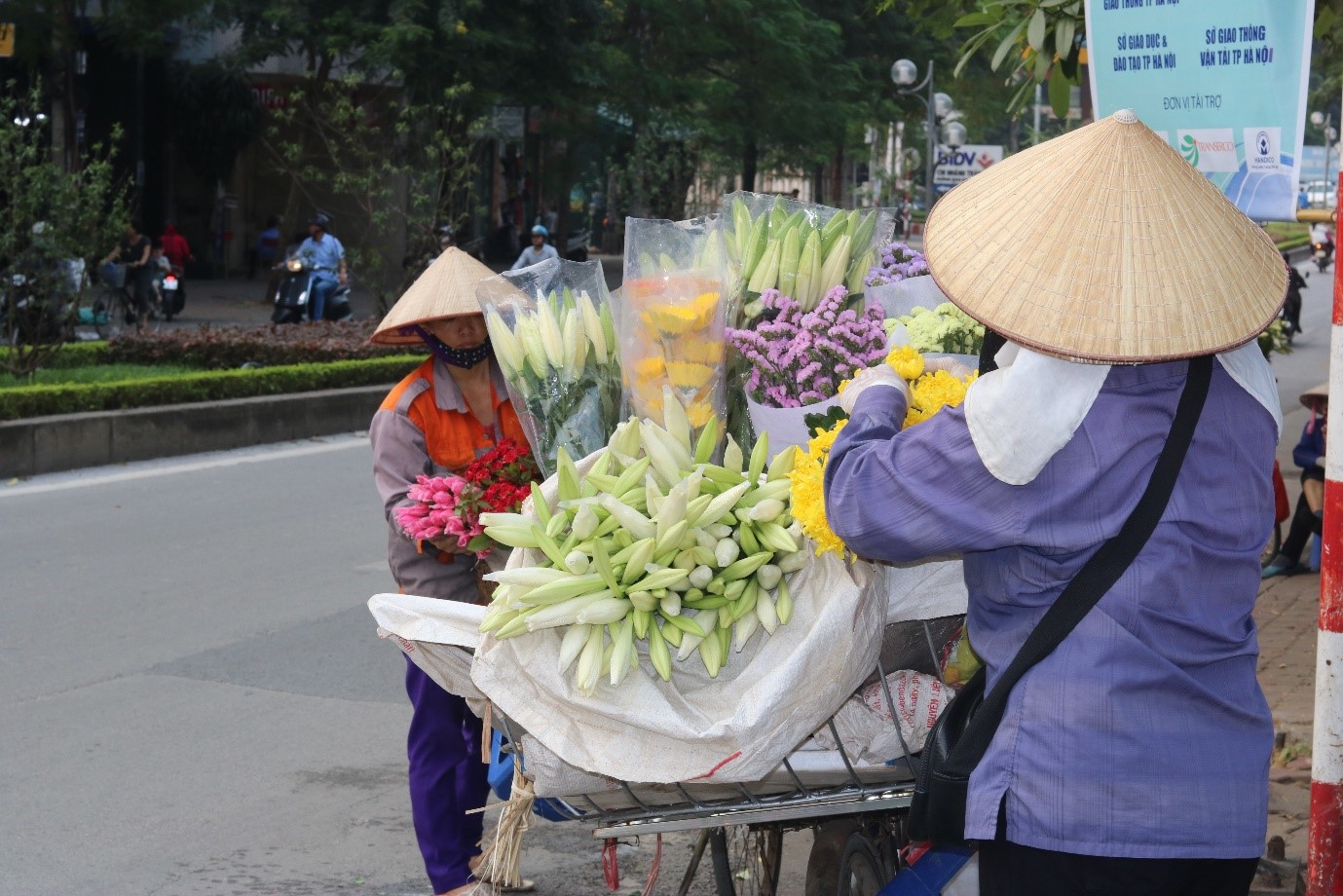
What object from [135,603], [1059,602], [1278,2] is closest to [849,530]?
[1059,602]

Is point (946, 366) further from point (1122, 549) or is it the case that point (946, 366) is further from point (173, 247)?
point (173, 247)

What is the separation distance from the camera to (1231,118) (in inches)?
154

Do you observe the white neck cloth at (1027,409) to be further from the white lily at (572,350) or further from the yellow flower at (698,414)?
the white lily at (572,350)

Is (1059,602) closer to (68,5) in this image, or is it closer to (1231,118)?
(1231,118)

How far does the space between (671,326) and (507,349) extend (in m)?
0.46

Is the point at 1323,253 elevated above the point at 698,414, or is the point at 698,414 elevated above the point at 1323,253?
the point at 1323,253

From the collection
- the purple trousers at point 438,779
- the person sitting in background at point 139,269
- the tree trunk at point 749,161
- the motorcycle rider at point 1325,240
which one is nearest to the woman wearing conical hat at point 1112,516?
the purple trousers at point 438,779

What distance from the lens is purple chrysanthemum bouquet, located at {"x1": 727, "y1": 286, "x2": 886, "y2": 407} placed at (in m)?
3.05

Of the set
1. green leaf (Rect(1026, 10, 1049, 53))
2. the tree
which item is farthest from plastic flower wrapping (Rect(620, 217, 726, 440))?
the tree

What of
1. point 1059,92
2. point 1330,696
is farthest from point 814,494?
point 1059,92

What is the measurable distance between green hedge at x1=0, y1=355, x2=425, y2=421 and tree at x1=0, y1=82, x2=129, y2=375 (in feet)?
4.63

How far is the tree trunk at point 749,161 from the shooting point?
31.0 metres

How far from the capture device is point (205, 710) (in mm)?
5973

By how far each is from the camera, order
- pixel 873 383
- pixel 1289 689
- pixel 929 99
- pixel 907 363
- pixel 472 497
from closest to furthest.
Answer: pixel 873 383 → pixel 907 363 → pixel 472 497 → pixel 1289 689 → pixel 929 99
